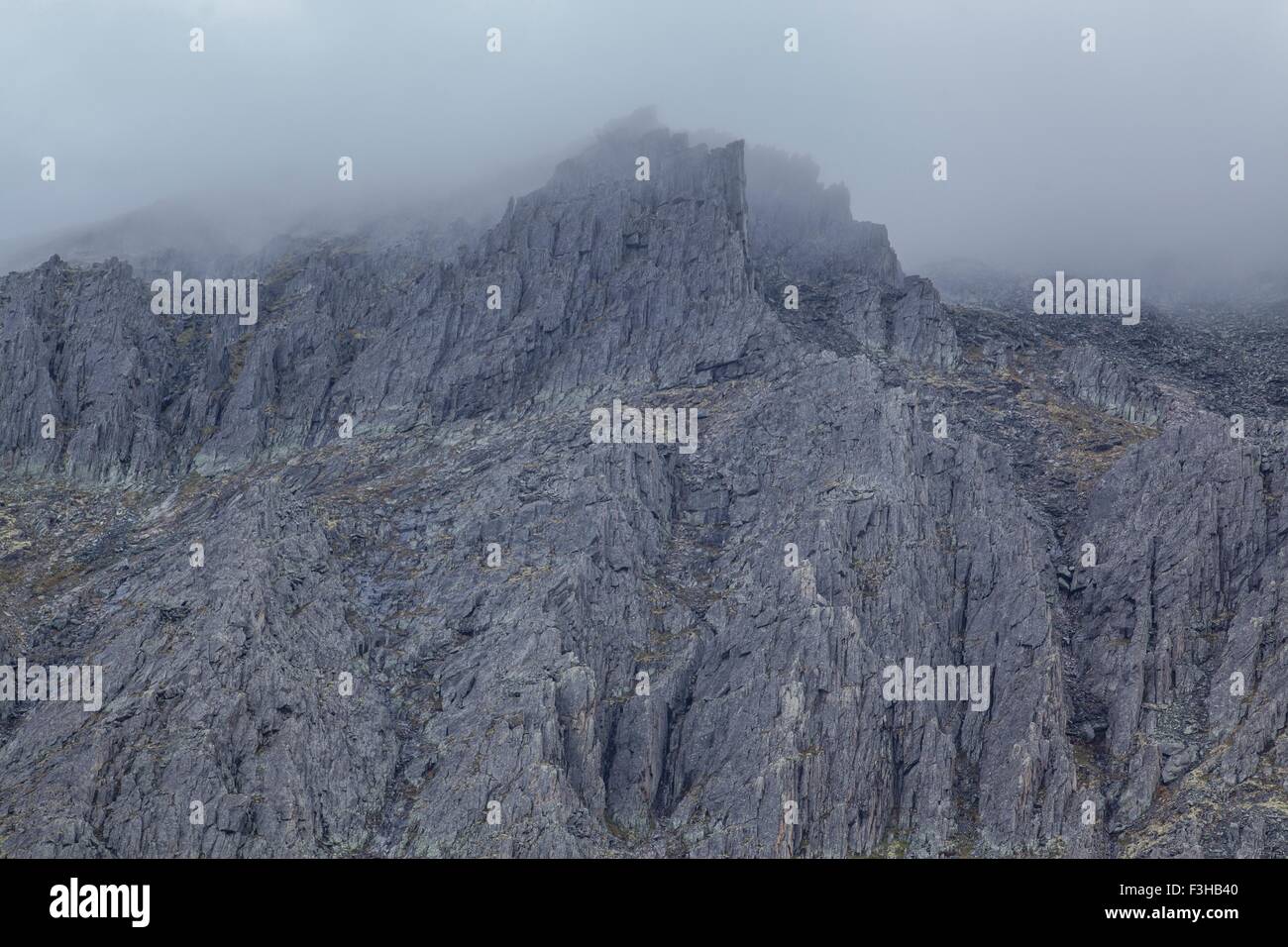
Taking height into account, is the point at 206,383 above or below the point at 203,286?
below

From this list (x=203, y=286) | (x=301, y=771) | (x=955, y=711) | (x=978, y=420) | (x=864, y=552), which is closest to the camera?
(x=301, y=771)

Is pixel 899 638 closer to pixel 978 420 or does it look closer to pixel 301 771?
pixel 978 420

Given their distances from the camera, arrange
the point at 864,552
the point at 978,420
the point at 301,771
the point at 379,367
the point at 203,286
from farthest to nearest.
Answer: the point at 203,286 → the point at 379,367 → the point at 978,420 → the point at 864,552 → the point at 301,771

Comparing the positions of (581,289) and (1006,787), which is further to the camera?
(581,289)

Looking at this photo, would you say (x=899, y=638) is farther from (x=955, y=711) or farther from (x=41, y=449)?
(x=41, y=449)

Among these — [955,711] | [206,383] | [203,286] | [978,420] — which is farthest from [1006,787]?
[203,286]

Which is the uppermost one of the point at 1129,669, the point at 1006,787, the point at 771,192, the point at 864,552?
the point at 771,192
